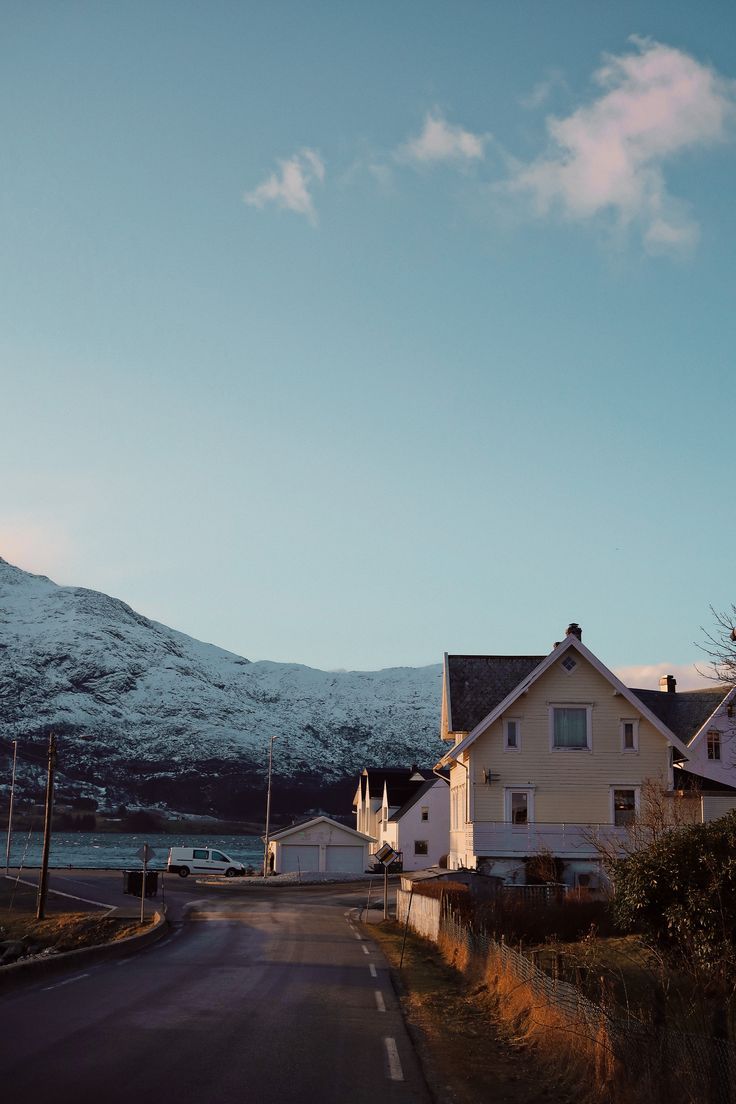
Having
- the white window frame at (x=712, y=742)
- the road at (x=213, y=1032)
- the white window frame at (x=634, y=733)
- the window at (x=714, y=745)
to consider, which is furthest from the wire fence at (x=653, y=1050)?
the window at (x=714, y=745)

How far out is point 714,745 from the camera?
51.4m

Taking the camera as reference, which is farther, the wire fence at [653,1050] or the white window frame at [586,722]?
the white window frame at [586,722]

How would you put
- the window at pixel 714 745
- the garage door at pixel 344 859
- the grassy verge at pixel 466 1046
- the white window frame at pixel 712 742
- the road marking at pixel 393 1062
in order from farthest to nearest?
the garage door at pixel 344 859
the window at pixel 714 745
the white window frame at pixel 712 742
the road marking at pixel 393 1062
the grassy verge at pixel 466 1046

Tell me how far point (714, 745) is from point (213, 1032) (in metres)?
39.7

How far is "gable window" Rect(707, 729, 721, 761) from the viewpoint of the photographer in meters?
51.0

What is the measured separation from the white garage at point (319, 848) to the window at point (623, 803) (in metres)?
43.3

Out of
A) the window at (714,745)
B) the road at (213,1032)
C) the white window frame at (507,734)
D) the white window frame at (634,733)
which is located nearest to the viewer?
the road at (213,1032)

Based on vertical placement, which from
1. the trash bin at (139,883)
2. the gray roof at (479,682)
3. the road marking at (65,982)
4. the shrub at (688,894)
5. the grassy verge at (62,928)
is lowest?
the grassy verge at (62,928)

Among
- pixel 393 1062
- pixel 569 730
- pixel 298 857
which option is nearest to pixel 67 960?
pixel 393 1062

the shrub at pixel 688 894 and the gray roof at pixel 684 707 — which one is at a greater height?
the gray roof at pixel 684 707

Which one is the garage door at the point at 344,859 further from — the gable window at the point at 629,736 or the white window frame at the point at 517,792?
the gable window at the point at 629,736

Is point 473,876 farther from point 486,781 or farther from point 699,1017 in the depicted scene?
point 699,1017

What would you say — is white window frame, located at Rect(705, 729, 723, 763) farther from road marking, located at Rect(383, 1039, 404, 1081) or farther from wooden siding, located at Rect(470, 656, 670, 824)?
road marking, located at Rect(383, 1039, 404, 1081)

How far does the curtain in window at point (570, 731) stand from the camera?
48.4 metres
